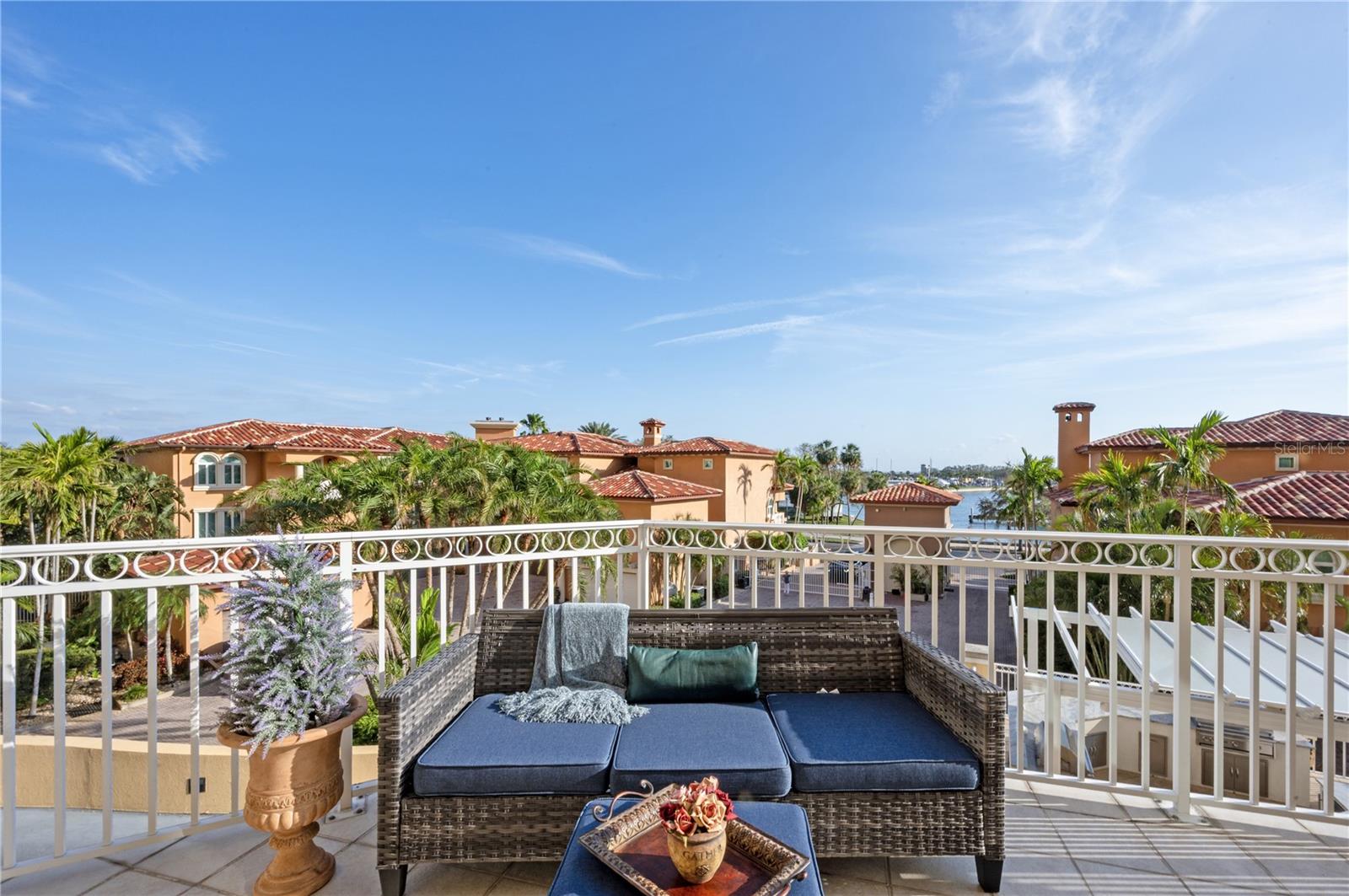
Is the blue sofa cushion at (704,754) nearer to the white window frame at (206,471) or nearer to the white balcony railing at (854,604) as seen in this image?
the white balcony railing at (854,604)

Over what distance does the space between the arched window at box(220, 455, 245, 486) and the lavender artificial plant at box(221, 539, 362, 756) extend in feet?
65.1

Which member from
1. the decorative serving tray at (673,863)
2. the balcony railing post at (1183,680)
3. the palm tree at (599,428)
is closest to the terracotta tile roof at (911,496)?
the balcony railing post at (1183,680)

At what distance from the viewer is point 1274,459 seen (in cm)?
1773

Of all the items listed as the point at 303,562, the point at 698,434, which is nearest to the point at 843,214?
the point at 303,562

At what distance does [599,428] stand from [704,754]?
139 feet

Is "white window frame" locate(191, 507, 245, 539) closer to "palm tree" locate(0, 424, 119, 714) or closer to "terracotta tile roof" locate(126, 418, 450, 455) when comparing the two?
"terracotta tile roof" locate(126, 418, 450, 455)

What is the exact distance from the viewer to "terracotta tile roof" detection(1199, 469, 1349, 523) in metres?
11.5

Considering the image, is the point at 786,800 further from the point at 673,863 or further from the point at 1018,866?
the point at 1018,866

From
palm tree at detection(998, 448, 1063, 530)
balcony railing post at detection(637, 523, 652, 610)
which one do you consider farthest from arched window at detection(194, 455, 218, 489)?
palm tree at detection(998, 448, 1063, 530)

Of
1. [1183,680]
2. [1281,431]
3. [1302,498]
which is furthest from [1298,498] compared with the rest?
[1183,680]

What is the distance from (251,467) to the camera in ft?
60.1

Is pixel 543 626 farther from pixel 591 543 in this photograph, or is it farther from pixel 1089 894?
pixel 1089 894

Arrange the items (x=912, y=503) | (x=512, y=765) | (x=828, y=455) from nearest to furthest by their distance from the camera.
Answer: (x=512, y=765) → (x=912, y=503) → (x=828, y=455)

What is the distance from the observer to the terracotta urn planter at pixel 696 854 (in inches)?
50.3
